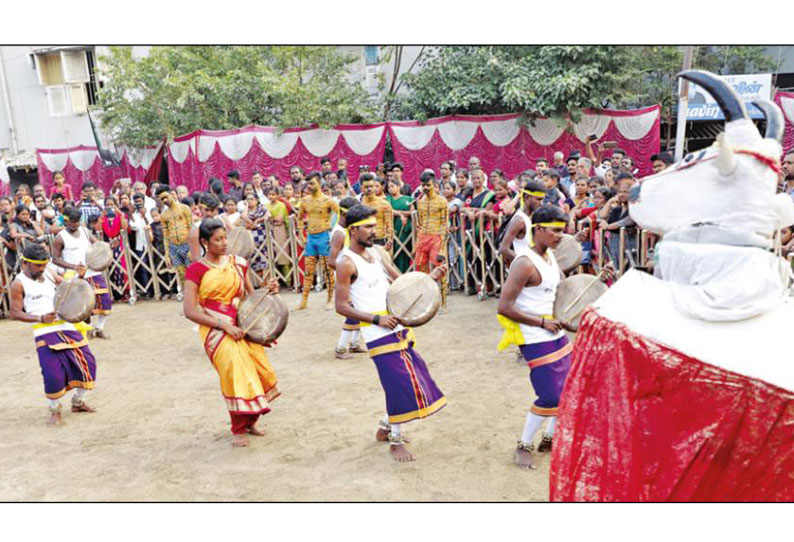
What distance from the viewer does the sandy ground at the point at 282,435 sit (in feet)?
15.1

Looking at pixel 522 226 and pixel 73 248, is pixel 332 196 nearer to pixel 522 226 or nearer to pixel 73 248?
pixel 73 248

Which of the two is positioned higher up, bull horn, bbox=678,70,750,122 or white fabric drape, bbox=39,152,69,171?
bull horn, bbox=678,70,750,122

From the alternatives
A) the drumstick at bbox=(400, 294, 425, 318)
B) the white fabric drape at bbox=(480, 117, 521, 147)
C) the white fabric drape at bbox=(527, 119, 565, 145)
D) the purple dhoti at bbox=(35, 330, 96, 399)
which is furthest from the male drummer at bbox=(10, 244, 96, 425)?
the white fabric drape at bbox=(527, 119, 565, 145)

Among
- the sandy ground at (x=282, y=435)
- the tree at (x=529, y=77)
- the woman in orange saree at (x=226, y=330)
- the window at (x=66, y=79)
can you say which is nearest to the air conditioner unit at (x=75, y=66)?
the window at (x=66, y=79)

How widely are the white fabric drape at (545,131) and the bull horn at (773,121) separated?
11.6 m

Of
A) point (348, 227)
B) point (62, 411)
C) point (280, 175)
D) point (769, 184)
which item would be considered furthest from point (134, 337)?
point (769, 184)

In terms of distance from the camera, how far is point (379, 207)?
9.77m

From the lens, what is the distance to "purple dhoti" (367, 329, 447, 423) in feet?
15.7

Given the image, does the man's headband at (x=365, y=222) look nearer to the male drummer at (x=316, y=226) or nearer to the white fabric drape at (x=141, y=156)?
the male drummer at (x=316, y=226)

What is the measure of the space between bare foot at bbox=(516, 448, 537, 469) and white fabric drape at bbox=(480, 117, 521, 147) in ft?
33.1

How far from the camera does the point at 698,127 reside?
13086 mm

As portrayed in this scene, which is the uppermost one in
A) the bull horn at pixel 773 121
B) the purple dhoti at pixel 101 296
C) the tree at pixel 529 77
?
the tree at pixel 529 77

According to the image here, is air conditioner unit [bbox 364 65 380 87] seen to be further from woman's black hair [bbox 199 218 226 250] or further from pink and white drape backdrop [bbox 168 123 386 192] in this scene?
woman's black hair [bbox 199 218 226 250]

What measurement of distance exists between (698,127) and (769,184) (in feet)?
39.9
